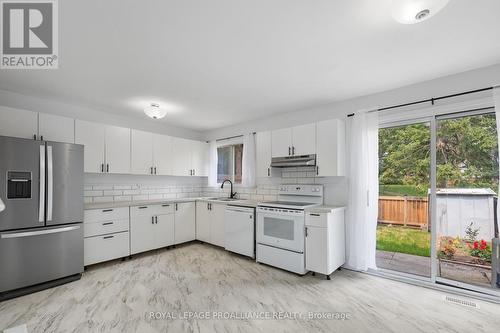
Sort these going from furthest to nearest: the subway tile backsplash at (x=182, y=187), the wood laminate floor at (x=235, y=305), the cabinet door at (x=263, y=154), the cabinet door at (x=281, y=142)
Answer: the cabinet door at (x=263, y=154) → the cabinet door at (x=281, y=142) → the subway tile backsplash at (x=182, y=187) → the wood laminate floor at (x=235, y=305)

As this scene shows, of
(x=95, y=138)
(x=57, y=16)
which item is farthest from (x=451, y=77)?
(x=95, y=138)

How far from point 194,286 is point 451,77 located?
387 cm

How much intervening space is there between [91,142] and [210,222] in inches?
94.2

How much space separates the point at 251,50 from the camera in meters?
2.15

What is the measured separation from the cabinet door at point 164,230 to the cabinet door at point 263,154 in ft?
6.05

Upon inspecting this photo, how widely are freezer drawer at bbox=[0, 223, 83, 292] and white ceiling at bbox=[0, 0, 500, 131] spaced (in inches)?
72.2

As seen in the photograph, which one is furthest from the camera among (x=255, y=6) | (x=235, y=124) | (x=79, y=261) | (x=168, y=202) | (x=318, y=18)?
(x=235, y=124)

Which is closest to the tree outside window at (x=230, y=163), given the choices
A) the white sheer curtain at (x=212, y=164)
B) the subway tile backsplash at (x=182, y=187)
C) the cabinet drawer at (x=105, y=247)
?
the white sheer curtain at (x=212, y=164)

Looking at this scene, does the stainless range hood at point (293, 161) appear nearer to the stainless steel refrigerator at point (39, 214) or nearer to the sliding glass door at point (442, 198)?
the sliding glass door at point (442, 198)

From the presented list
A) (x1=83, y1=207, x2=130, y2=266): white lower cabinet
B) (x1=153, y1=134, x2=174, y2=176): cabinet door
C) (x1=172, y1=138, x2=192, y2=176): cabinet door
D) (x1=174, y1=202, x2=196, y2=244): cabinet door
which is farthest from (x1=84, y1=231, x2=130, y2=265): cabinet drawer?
(x1=172, y1=138, x2=192, y2=176): cabinet door

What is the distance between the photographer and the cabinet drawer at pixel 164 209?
411cm

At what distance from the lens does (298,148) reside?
142 inches

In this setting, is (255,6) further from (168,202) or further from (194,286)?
(168,202)

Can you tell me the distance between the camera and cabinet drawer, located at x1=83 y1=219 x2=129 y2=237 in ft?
10.8
